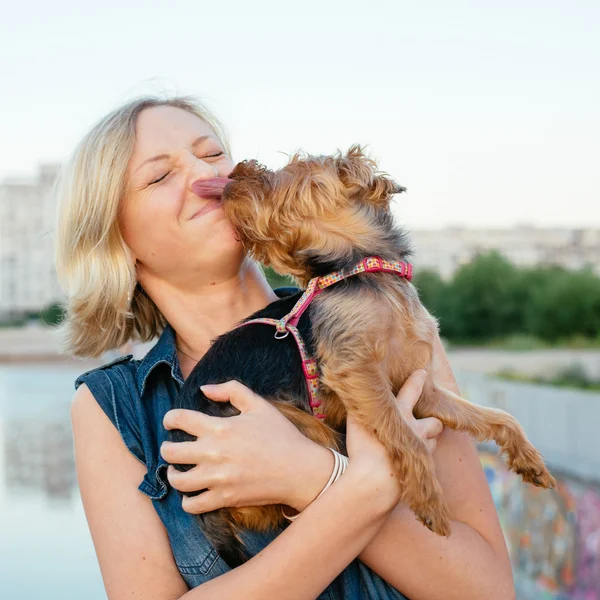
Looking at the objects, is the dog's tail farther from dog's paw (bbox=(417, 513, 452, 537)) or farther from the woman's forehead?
the woman's forehead

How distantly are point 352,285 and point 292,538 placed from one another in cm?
101

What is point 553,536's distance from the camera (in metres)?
7.11

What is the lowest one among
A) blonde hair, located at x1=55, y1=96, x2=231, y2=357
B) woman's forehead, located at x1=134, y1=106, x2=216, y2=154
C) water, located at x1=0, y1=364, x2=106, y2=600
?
water, located at x1=0, y1=364, x2=106, y2=600

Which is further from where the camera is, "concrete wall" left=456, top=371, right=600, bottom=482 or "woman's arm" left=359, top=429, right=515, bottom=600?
"concrete wall" left=456, top=371, right=600, bottom=482

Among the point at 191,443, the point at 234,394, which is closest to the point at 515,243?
the point at 234,394

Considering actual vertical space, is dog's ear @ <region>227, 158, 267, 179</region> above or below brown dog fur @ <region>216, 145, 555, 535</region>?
above

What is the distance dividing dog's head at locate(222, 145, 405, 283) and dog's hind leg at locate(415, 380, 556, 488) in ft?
1.89

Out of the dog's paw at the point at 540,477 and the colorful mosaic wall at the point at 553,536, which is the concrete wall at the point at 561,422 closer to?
the colorful mosaic wall at the point at 553,536

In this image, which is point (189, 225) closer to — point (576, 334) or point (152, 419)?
point (152, 419)

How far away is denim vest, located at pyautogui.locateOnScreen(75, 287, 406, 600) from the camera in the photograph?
7.38ft

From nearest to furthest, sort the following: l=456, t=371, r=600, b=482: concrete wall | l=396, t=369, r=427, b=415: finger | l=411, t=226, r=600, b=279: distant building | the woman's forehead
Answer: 1. l=396, t=369, r=427, b=415: finger
2. the woman's forehead
3. l=456, t=371, r=600, b=482: concrete wall
4. l=411, t=226, r=600, b=279: distant building

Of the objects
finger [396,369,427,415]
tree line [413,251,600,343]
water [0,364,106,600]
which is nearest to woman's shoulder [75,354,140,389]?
finger [396,369,427,415]

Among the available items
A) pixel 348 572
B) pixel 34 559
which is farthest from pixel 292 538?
pixel 34 559

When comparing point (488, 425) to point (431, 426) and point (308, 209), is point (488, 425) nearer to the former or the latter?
point (431, 426)
